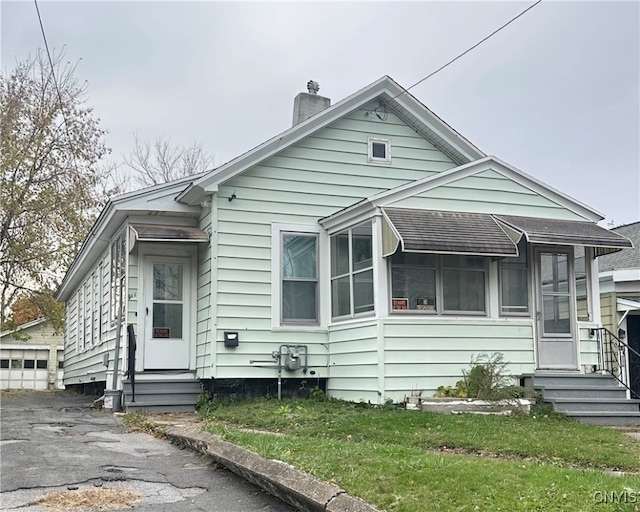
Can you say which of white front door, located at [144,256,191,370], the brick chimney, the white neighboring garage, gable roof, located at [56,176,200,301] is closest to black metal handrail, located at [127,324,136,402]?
white front door, located at [144,256,191,370]

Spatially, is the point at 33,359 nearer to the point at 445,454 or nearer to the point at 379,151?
the point at 379,151

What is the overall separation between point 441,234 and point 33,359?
87.8 feet

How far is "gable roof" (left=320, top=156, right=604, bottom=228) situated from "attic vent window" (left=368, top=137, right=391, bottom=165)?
1676mm

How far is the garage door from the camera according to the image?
1221 inches

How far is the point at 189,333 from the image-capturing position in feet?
40.3

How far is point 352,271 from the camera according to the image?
1135 cm

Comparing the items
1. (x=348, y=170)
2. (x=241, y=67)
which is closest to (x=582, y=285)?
(x=348, y=170)

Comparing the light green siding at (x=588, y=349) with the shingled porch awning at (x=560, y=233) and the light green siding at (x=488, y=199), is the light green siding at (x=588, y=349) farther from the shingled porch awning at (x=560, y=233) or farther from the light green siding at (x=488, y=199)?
the light green siding at (x=488, y=199)

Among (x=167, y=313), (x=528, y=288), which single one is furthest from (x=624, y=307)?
(x=167, y=313)

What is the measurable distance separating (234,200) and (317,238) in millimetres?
1529

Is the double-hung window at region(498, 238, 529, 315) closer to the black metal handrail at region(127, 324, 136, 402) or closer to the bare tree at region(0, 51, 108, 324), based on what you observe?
the black metal handrail at region(127, 324, 136, 402)

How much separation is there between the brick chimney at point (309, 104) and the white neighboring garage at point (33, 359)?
2057 cm

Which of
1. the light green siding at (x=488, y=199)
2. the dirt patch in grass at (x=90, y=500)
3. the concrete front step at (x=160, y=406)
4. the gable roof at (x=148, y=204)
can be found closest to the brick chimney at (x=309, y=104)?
the gable roof at (x=148, y=204)

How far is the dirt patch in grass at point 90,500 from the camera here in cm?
510
